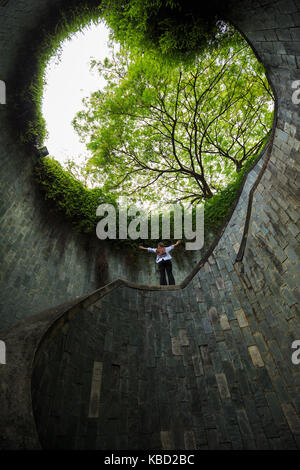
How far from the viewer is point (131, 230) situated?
8695mm

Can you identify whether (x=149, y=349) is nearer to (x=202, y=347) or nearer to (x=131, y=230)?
(x=202, y=347)

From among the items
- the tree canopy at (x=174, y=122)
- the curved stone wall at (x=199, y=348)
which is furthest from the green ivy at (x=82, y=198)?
the curved stone wall at (x=199, y=348)

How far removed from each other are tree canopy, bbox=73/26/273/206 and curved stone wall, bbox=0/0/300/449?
4777 mm

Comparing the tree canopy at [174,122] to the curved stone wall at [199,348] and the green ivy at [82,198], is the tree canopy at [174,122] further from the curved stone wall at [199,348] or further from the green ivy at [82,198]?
the curved stone wall at [199,348]

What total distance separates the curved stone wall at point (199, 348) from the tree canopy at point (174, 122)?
4.78 meters

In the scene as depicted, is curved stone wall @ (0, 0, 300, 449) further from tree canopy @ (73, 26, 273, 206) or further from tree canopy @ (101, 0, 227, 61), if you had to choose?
tree canopy @ (73, 26, 273, 206)

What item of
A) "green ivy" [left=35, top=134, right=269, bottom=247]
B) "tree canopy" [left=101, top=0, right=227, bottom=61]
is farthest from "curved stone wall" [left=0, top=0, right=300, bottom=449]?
"green ivy" [left=35, top=134, right=269, bottom=247]

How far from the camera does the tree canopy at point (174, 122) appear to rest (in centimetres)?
774

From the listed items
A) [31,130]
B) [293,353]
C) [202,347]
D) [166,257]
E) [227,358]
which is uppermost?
[31,130]

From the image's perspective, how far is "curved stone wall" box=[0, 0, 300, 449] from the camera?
2242mm

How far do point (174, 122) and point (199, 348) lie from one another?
8487 mm

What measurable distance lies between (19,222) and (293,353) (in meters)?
6.63

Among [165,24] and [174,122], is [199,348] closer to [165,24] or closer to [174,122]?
[165,24]

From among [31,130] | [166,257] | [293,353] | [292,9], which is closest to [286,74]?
[292,9]
